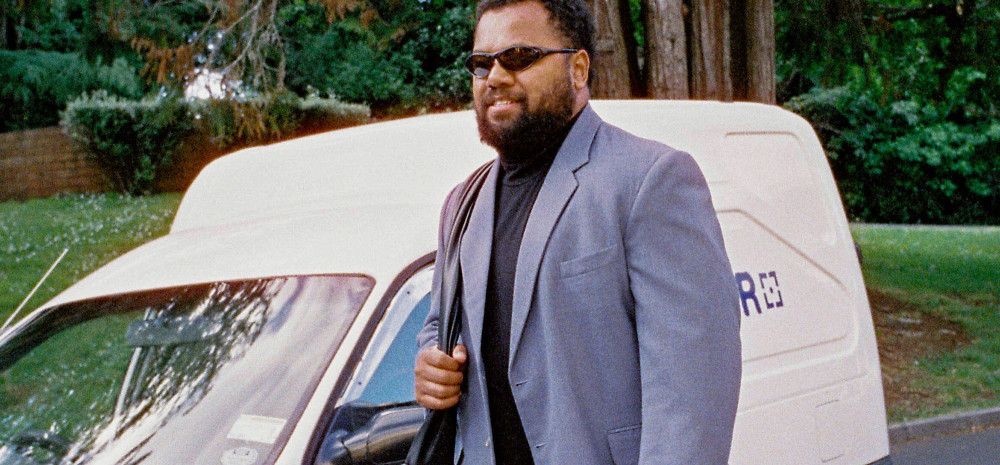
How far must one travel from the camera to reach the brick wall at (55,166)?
66.2 feet

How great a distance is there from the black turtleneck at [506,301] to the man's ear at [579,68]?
0.28 ft

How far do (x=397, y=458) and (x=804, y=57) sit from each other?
→ 1068cm

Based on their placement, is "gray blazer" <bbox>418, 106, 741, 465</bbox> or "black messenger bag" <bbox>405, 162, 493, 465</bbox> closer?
"gray blazer" <bbox>418, 106, 741, 465</bbox>

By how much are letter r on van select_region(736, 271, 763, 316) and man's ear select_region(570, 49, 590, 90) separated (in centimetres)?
154

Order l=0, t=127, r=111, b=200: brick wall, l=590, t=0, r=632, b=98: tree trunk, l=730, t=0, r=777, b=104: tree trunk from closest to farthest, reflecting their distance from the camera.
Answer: l=590, t=0, r=632, b=98: tree trunk
l=730, t=0, r=777, b=104: tree trunk
l=0, t=127, r=111, b=200: brick wall

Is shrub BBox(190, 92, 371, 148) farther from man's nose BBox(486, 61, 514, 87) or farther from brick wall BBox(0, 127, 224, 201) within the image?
man's nose BBox(486, 61, 514, 87)

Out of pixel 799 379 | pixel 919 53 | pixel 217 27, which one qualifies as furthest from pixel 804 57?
pixel 799 379

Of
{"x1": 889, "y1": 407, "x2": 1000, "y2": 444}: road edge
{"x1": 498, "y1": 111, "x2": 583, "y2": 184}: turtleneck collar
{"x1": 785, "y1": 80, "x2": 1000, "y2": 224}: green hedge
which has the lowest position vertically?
{"x1": 785, "y1": 80, "x2": 1000, "y2": 224}: green hedge

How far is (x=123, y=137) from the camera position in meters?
19.9

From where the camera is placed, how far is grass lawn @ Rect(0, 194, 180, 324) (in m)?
12.0

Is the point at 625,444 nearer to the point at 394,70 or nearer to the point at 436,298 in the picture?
the point at 436,298

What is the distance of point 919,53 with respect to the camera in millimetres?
14148

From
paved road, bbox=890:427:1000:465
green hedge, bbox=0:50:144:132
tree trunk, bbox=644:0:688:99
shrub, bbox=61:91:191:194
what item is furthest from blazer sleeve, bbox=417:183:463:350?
green hedge, bbox=0:50:144:132

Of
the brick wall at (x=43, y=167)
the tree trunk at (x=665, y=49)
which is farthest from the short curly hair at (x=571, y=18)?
the brick wall at (x=43, y=167)
